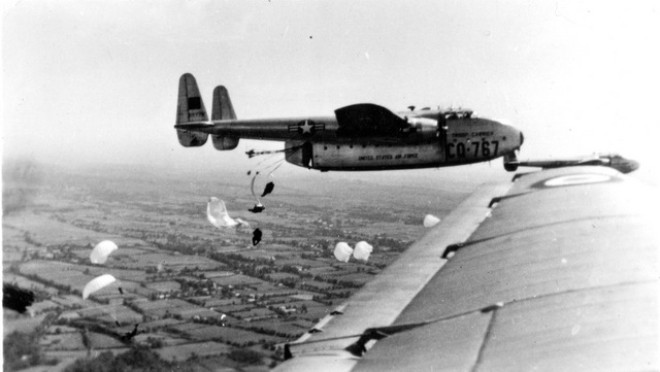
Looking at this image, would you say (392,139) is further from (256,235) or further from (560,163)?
(256,235)

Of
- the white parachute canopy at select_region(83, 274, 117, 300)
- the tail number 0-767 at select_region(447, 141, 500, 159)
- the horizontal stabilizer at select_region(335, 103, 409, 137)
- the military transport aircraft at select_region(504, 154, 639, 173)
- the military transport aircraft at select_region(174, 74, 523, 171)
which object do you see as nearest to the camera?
the military transport aircraft at select_region(504, 154, 639, 173)

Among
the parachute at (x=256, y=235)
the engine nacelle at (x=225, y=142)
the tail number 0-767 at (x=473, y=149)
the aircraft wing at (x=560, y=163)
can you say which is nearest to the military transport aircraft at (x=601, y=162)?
the aircraft wing at (x=560, y=163)

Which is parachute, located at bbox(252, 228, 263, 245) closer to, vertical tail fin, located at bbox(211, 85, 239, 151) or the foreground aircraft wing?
the foreground aircraft wing

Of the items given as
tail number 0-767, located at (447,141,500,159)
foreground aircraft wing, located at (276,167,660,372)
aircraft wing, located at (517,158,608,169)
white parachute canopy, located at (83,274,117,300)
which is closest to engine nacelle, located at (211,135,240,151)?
white parachute canopy, located at (83,274,117,300)

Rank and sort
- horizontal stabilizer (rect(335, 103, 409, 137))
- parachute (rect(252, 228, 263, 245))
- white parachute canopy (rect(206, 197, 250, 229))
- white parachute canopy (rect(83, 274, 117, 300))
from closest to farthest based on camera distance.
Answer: parachute (rect(252, 228, 263, 245)), horizontal stabilizer (rect(335, 103, 409, 137)), white parachute canopy (rect(206, 197, 250, 229)), white parachute canopy (rect(83, 274, 117, 300))

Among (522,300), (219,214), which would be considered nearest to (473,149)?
(219,214)

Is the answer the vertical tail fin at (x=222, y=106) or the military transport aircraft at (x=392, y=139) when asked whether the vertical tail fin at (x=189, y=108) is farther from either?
the military transport aircraft at (x=392, y=139)
